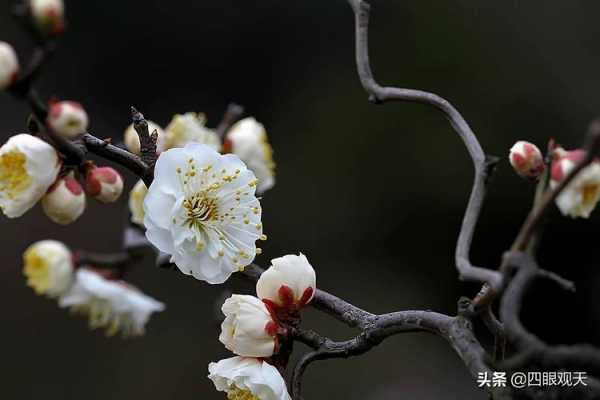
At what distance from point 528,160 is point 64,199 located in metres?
0.44

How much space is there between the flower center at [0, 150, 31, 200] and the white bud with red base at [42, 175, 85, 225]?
0.03 metres

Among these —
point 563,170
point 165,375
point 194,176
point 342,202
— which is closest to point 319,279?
point 342,202

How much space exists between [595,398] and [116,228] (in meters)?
2.74

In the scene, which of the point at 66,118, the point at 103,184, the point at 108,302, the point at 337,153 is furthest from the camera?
the point at 337,153

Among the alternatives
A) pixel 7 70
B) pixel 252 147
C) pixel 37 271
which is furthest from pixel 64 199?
pixel 252 147

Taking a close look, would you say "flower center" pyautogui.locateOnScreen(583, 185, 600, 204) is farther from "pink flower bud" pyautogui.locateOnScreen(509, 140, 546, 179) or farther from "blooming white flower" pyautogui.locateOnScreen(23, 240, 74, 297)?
"blooming white flower" pyautogui.locateOnScreen(23, 240, 74, 297)

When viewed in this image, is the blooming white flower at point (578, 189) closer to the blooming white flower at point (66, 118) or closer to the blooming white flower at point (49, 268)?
the blooming white flower at point (66, 118)

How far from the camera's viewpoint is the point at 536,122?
10.5 ft

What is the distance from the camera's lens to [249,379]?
0.75 meters

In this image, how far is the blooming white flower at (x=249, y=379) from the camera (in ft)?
2.43

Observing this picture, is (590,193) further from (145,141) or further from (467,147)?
(145,141)

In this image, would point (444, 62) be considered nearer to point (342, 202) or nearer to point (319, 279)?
point (342, 202)

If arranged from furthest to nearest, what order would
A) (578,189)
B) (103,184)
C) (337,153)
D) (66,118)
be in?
(337,153) < (103,184) < (66,118) < (578,189)

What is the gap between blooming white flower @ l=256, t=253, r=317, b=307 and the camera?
77 centimetres
